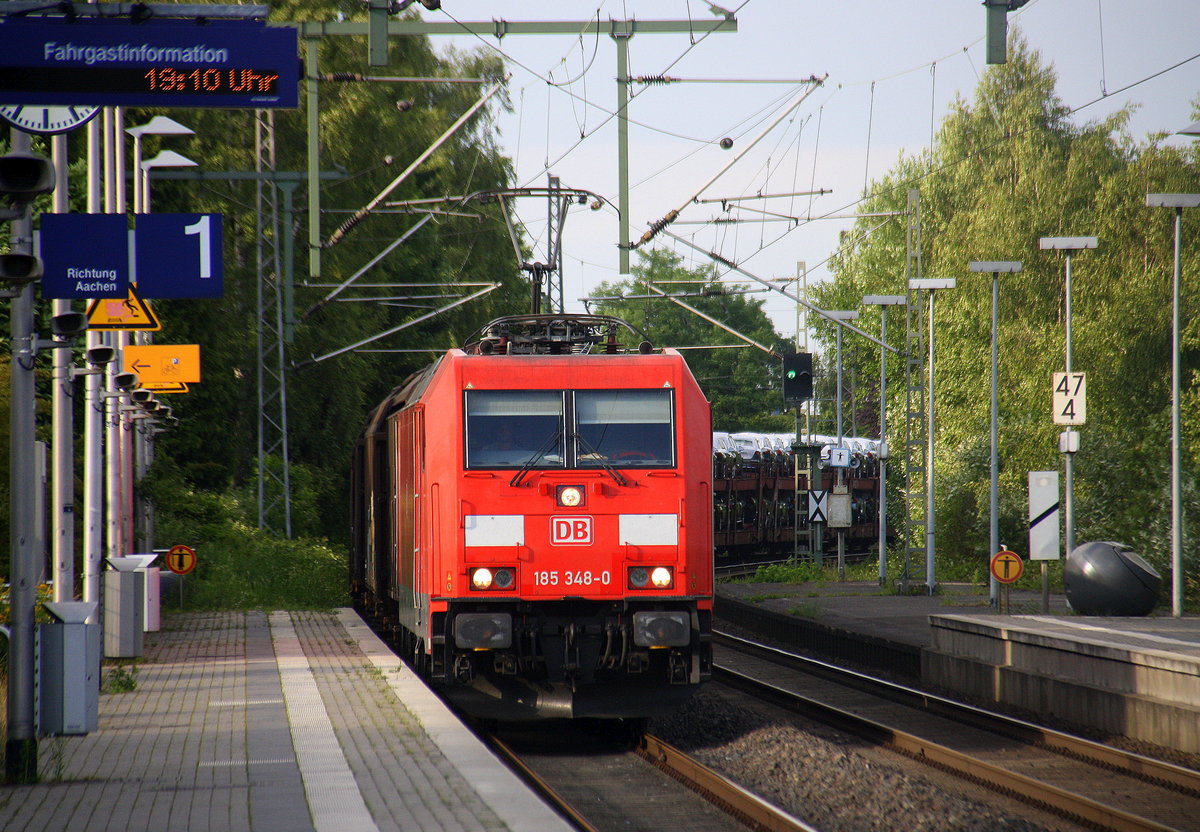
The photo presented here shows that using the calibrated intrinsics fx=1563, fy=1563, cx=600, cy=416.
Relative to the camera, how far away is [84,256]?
1152cm

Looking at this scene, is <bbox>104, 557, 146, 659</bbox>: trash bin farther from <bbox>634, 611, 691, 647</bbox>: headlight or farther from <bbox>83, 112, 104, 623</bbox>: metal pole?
<bbox>634, 611, 691, 647</bbox>: headlight

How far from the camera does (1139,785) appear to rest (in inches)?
444

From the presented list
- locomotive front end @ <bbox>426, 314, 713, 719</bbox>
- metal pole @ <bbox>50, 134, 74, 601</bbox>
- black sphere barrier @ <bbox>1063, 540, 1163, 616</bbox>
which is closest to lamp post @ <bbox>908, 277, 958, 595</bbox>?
black sphere barrier @ <bbox>1063, 540, 1163, 616</bbox>

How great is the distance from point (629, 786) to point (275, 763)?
2796 millimetres

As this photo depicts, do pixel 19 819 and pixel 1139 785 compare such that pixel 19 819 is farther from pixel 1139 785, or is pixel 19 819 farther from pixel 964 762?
pixel 1139 785

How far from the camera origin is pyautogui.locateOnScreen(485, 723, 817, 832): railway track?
9891 mm

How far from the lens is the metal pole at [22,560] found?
370 inches

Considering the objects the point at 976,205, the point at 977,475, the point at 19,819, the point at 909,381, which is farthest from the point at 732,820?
the point at 976,205

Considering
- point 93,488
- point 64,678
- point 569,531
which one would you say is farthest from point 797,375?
point 64,678

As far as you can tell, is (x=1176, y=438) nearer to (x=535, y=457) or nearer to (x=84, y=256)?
(x=535, y=457)

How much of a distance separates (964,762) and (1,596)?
939 centimetres

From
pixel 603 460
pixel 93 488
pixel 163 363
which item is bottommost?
pixel 93 488

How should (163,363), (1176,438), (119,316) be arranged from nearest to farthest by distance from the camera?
(119,316)
(163,363)
(1176,438)

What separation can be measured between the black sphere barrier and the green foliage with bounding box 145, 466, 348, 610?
47.5ft
